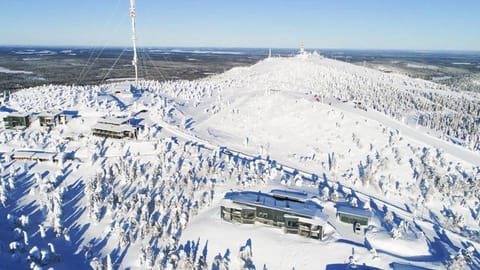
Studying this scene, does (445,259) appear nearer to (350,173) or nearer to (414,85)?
(350,173)

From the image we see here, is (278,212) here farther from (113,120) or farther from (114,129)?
(113,120)

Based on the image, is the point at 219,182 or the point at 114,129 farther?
the point at 114,129

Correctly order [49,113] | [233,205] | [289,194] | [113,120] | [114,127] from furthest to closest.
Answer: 1. [49,113]
2. [113,120]
3. [114,127]
4. [289,194]
5. [233,205]

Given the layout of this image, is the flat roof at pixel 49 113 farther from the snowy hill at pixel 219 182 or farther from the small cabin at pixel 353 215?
the small cabin at pixel 353 215

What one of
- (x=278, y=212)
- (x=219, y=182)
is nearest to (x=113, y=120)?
(x=219, y=182)

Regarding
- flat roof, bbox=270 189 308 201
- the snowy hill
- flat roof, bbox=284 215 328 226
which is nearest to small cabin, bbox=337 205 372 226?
the snowy hill

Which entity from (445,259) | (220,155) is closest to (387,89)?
(220,155)

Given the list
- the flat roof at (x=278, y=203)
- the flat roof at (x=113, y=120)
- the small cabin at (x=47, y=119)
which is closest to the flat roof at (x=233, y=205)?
the flat roof at (x=278, y=203)
